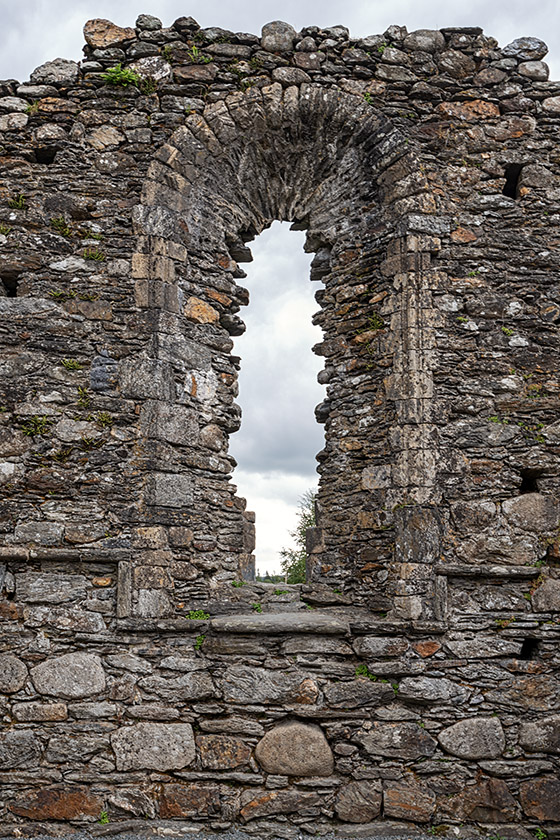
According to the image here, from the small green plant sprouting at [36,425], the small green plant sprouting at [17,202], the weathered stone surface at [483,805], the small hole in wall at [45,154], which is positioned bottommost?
the weathered stone surface at [483,805]

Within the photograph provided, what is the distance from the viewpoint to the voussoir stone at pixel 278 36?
5.89 meters

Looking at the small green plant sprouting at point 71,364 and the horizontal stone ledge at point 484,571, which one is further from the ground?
the small green plant sprouting at point 71,364

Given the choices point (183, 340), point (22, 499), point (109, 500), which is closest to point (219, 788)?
point (109, 500)

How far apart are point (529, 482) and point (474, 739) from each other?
199cm

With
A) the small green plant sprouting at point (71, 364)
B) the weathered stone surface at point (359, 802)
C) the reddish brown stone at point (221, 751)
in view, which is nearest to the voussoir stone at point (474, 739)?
the weathered stone surface at point (359, 802)

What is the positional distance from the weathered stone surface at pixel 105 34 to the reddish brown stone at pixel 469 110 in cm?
285

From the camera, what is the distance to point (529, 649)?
4.93 meters

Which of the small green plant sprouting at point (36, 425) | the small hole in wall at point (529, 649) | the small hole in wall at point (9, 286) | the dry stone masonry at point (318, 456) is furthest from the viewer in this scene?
the small hole in wall at point (9, 286)

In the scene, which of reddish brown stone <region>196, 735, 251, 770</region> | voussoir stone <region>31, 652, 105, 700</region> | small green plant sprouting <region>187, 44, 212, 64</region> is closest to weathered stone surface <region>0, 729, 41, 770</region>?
voussoir stone <region>31, 652, 105, 700</region>

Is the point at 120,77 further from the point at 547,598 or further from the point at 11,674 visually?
the point at 547,598

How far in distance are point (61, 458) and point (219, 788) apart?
267 centimetres

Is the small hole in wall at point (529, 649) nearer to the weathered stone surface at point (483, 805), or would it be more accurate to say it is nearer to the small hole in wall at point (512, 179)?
the weathered stone surface at point (483, 805)

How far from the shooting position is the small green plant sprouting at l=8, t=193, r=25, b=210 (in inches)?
216

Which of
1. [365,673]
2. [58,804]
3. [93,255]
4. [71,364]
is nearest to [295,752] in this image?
[365,673]
